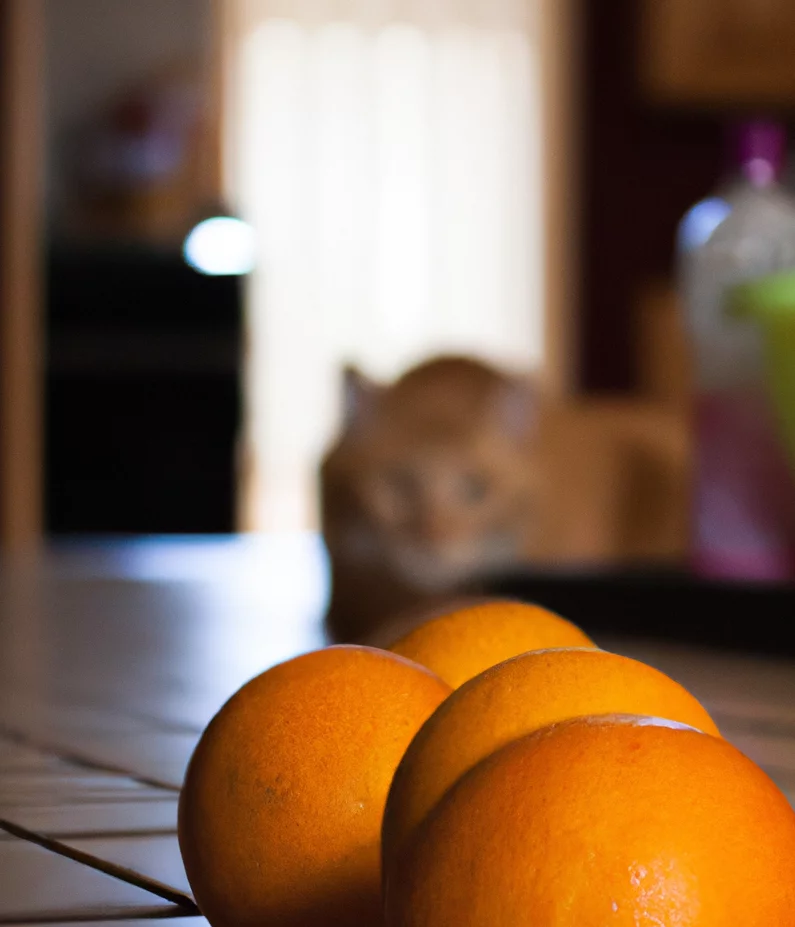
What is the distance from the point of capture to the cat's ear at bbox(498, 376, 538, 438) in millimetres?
2318

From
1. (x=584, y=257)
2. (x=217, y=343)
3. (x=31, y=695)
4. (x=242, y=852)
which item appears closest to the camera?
(x=242, y=852)

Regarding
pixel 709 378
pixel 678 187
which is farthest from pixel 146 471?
pixel 709 378

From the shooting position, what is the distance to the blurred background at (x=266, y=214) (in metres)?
4.13

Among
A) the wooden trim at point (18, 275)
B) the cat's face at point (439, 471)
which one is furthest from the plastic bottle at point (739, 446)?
the wooden trim at point (18, 275)

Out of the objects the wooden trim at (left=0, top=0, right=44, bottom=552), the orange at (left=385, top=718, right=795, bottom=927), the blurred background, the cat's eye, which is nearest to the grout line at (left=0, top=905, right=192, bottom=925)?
the orange at (left=385, top=718, right=795, bottom=927)

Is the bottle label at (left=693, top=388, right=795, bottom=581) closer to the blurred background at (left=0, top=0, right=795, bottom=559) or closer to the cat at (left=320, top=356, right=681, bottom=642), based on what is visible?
the cat at (left=320, top=356, right=681, bottom=642)

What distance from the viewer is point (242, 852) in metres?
0.28

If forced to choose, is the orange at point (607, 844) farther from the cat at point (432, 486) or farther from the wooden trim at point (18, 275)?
the wooden trim at point (18, 275)

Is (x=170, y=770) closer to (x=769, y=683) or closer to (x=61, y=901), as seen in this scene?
(x=61, y=901)

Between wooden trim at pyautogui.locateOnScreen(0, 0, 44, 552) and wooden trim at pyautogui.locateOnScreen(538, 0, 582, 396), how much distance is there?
1640 millimetres

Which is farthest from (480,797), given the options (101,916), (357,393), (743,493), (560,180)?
(560,180)

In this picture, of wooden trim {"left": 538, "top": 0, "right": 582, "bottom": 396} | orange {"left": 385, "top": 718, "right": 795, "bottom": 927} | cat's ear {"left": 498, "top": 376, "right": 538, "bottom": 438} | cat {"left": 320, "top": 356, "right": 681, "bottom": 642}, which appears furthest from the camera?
wooden trim {"left": 538, "top": 0, "right": 582, "bottom": 396}

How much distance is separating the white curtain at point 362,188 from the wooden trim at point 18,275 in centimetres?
62

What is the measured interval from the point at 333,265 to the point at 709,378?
3.28 metres
